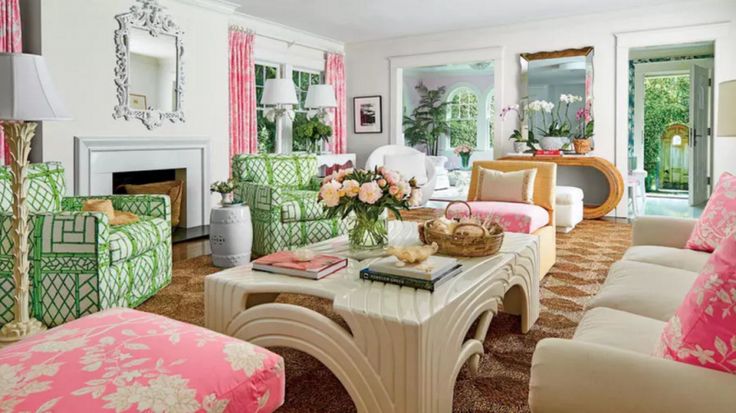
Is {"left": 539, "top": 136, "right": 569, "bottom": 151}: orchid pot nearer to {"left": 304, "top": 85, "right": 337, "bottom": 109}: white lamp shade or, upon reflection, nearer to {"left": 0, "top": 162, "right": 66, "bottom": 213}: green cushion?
{"left": 304, "top": 85, "right": 337, "bottom": 109}: white lamp shade

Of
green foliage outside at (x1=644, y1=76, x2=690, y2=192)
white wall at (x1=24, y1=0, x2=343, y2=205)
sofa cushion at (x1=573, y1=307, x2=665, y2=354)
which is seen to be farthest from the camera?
green foliage outside at (x1=644, y1=76, x2=690, y2=192)

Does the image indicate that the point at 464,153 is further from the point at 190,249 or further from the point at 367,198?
the point at 367,198

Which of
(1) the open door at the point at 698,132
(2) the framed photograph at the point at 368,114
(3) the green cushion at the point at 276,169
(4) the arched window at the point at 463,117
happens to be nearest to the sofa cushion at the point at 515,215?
(3) the green cushion at the point at 276,169

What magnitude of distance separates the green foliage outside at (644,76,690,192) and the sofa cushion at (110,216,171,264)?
8.59m

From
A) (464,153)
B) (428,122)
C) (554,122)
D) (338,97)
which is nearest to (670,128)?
(464,153)

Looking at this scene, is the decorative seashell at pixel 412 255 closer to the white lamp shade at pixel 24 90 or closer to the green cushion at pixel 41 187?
the white lamp shade at pixel 24 90

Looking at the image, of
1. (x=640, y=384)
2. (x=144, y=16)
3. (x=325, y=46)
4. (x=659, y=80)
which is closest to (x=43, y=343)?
(x=640, y=384)

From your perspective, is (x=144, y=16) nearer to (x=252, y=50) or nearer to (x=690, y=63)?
(x=252, y=50)

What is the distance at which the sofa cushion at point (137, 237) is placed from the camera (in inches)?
108

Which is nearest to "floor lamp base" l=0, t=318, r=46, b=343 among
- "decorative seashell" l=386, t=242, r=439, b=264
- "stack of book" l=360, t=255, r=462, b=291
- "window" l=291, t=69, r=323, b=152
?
"stack of book" l=360, t=255, r=462, b=291

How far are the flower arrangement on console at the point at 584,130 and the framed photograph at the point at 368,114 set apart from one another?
107 inches

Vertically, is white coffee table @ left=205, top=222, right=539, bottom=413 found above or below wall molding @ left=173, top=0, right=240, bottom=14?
below

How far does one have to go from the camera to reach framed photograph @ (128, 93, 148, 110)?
4.88 meters

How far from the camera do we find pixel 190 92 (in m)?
5.43
